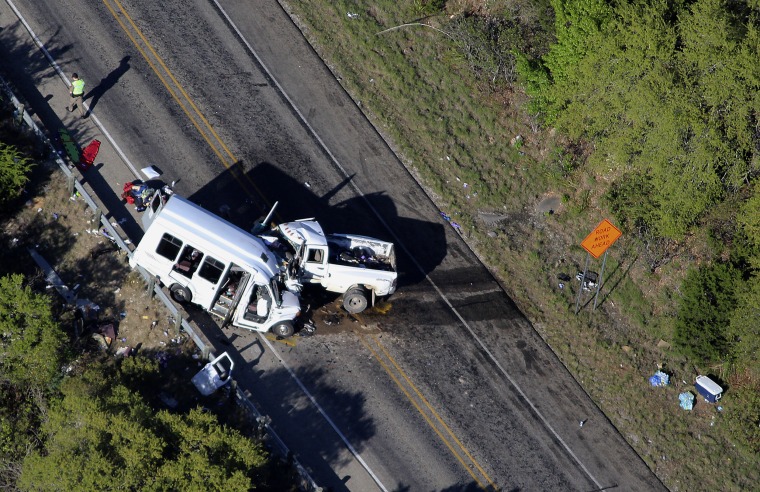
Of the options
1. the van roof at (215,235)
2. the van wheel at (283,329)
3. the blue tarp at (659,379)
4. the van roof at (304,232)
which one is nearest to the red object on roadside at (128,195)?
the van roof at (215,235)

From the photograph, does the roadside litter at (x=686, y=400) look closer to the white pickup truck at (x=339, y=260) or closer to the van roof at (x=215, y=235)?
the white pickup truck at (x=339, y=260)

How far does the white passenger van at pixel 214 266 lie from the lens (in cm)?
2436

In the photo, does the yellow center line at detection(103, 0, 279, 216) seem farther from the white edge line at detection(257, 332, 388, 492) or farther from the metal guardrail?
the white edge line at detection(257, 332, 388, 492)

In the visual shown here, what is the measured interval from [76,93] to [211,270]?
823cm

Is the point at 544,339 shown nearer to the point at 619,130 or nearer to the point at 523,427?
the point at 523,427

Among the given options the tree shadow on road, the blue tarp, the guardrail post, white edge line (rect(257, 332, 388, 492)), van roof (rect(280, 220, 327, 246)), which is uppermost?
the guardrail post

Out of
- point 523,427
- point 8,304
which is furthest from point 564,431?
point 8,304

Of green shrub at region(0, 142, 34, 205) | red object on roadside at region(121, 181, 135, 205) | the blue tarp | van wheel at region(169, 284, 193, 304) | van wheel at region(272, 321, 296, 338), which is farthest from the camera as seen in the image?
the blue tarp

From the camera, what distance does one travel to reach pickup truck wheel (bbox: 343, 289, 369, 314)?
26.4m

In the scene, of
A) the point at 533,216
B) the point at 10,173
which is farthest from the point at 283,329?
the point at 533,216

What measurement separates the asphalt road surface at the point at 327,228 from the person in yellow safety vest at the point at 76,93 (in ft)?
1.23

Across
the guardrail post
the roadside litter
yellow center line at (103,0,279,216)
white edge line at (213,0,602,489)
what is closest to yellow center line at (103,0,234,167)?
yellow center line at (103,0,279,216)

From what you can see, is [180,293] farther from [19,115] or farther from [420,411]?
[19,115]

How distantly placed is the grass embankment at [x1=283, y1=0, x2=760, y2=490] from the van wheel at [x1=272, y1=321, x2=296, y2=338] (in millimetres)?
8119
